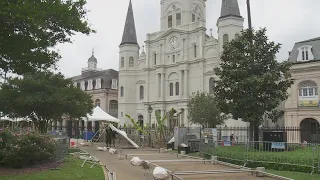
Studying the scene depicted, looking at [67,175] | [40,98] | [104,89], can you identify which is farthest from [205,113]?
[104,89]

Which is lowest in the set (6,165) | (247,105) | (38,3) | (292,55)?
(6,165)

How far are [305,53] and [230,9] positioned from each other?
12.4 meters

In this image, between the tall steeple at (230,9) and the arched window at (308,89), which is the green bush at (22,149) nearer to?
the arched window at (308,89)

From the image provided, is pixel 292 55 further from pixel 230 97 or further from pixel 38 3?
pixel 38 3

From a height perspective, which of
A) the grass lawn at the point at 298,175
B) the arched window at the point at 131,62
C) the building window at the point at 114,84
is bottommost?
the grass lawn at the point at 298,175

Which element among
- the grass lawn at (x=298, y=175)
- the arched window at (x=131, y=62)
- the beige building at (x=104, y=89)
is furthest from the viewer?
the beige building at (x=104, y=89)

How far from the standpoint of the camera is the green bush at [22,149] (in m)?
13.0

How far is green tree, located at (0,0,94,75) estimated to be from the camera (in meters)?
10.2

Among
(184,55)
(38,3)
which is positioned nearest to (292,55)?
(184,55)

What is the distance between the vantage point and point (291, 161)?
13453 mm

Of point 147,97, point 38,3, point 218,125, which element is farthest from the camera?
point 147,97

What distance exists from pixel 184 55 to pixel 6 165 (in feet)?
124

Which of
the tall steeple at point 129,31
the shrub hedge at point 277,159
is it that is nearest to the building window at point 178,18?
the tall steeple at point 129,31

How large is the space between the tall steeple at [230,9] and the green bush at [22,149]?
3480 centimetres
